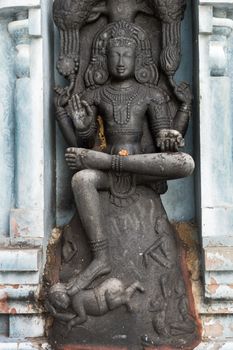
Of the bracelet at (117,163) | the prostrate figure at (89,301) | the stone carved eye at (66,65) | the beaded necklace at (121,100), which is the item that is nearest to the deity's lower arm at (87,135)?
the beaded necklace at (121,100)

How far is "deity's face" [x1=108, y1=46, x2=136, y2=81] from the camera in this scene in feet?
14.7

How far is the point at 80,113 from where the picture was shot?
4406 mm

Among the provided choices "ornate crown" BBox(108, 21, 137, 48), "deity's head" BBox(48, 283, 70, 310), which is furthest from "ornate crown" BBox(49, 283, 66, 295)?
"ornate crown" BBox(108, 21, 137, 48)

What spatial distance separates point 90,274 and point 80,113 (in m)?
0.95

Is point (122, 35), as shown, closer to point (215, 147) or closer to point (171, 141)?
point (171, 141)

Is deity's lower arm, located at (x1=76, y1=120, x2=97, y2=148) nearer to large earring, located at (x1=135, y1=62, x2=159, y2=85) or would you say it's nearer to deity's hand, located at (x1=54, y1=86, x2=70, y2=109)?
deity's hand, located at (x1=54, y1=86, x2=70, y2=109)

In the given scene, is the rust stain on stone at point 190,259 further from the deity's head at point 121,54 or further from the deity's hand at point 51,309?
the deity's head at point 121,54

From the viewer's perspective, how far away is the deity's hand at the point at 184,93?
451cm

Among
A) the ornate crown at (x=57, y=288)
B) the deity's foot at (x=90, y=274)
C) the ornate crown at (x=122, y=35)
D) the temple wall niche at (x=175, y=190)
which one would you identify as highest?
the ornate crown at (x=122, y=35)

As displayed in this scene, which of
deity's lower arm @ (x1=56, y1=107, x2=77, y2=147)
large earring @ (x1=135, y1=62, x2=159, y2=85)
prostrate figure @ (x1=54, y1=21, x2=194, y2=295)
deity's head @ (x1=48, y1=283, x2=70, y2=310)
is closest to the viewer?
deity's head @ (x1=48, y1=283, x2=70, y2=310)

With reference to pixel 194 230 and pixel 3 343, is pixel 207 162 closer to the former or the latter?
pixel 194 230

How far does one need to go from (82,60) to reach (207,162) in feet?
3.50

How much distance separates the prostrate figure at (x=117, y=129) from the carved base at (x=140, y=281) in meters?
0.09

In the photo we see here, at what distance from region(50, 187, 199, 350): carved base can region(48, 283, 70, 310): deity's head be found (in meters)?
0.10
